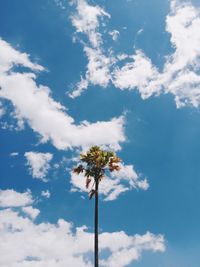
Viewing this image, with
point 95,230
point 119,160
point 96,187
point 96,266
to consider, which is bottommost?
point 96,266

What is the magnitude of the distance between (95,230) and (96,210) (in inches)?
89.6

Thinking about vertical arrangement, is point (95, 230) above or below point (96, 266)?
above

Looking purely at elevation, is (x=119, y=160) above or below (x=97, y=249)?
above

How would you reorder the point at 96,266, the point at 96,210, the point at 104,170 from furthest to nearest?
the point at 104,170
the point at 96,210
the point at 96,266

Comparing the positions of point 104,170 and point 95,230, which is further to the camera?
point 104,170

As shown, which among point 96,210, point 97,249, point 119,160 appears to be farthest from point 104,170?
point 97,249

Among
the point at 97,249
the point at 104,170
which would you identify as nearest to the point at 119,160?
the point at 104,170

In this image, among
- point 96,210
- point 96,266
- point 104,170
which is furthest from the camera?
point 104,170

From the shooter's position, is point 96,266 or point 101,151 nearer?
point 96,266

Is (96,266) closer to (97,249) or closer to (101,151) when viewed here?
(97,249)

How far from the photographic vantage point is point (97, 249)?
45000 millimetres

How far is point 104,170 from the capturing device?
2018 inches

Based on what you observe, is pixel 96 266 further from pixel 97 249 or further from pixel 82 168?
pixel 82 168

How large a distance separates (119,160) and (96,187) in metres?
4.47
